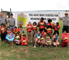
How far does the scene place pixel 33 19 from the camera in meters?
6.55

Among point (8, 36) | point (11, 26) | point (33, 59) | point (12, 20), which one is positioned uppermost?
point (12, 20)

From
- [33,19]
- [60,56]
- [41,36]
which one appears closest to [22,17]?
[33,19]

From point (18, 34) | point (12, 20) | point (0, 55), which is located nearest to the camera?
point (0, 55)

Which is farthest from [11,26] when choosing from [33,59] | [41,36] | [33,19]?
[33,59]

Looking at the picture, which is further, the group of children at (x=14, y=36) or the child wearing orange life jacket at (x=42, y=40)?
the group of children at (x=14, y=36)

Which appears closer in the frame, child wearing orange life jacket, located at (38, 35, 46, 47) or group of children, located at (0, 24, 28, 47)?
child wearing orange life jacket, located at (38, 35, 46, 47)

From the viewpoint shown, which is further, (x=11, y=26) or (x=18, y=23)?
(x=18, y=23)

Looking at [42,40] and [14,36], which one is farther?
[14,36]

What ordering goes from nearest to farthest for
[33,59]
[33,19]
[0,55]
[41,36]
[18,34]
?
[33,59]
[0,55]
[41,36]
[18,34]
[33,19]

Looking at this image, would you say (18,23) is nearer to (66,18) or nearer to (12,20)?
(12,20)

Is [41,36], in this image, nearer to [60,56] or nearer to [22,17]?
[60,56]

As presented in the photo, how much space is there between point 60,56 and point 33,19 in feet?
12.0

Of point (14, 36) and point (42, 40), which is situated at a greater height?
point (14, 36)

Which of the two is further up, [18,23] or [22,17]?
[22,17]
